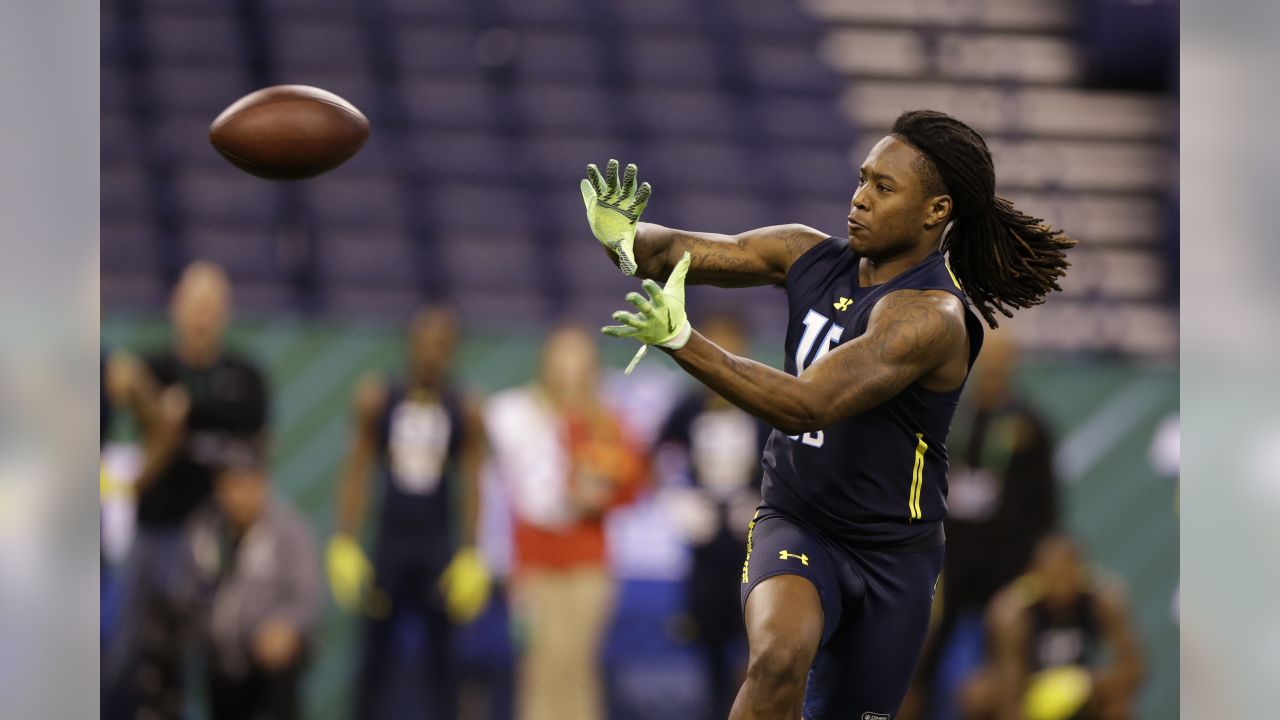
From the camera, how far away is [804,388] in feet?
9.84

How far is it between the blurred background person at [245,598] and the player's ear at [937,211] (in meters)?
3.79

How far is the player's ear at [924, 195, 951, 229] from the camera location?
3.38 metres

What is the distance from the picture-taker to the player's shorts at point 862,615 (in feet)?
10.9

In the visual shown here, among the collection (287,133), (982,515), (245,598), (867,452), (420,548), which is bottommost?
(245,598)

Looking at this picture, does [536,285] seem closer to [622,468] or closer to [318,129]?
[622,468]

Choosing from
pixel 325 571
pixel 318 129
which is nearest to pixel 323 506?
pixel 325 571

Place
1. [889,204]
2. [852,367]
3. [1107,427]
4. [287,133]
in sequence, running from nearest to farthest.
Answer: [852,367] < [889,204] < [287,133] < [1107,427]

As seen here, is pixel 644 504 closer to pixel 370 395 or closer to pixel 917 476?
pixel 370 395

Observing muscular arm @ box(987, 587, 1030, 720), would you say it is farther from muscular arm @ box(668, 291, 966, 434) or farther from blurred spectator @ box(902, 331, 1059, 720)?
muscular arm @ box(668, 291, 966, 434)

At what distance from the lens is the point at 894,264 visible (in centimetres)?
341

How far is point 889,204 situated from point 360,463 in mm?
3710

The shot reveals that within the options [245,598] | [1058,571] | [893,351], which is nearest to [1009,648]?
[1058,571]

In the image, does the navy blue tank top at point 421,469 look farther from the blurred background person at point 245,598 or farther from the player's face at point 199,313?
the player's face at point 199,313

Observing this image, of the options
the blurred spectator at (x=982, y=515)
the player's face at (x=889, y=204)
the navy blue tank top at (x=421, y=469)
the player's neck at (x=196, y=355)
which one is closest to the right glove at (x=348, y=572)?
the navy blue tank top at (x=421, y=469)
